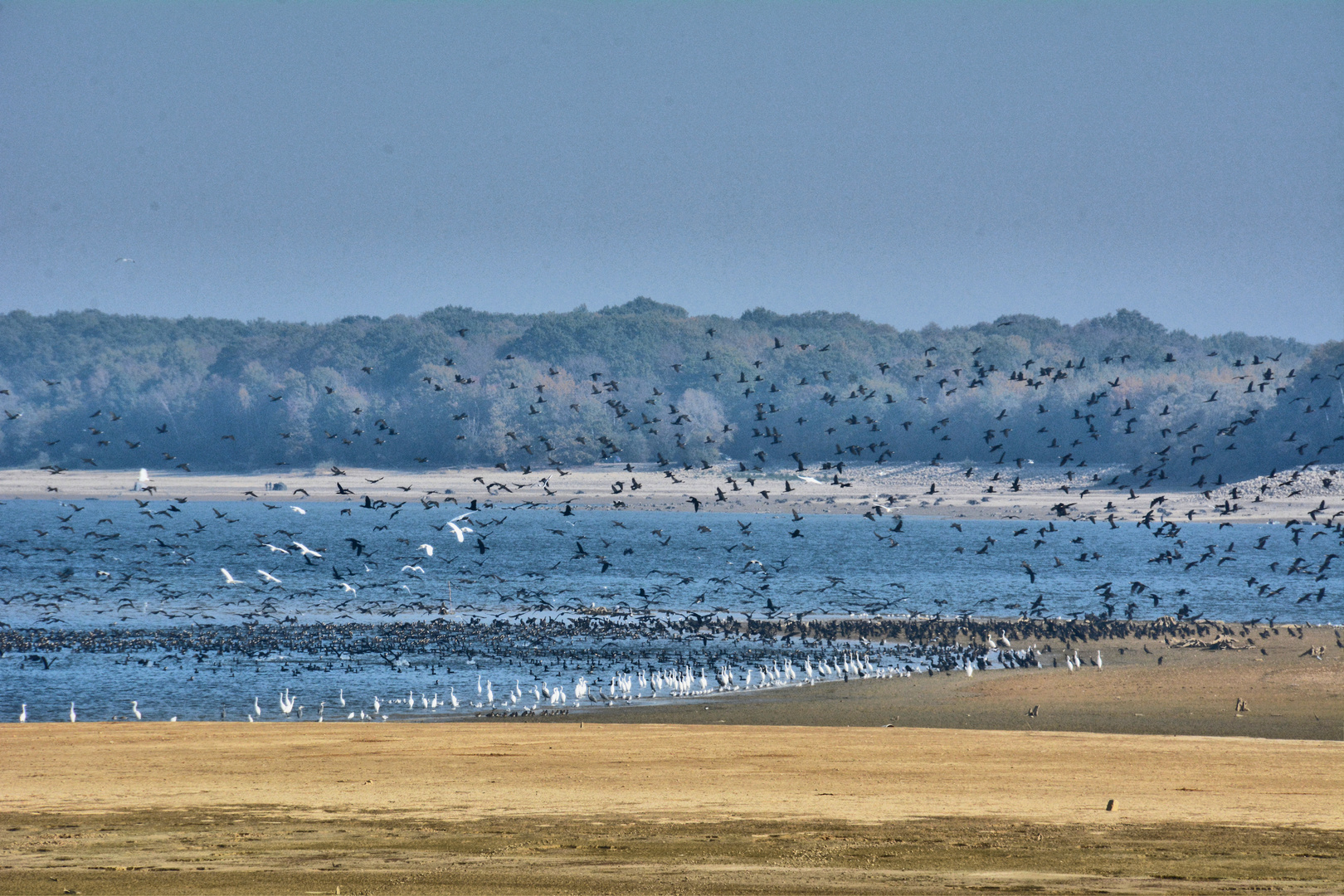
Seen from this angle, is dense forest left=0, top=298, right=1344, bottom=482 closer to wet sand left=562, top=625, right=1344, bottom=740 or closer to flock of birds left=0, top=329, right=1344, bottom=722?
flock of birds left=0, top=329, right=1344, bottom=722

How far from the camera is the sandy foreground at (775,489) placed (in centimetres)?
10219

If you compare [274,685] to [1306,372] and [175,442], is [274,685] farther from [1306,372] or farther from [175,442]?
[175,442]

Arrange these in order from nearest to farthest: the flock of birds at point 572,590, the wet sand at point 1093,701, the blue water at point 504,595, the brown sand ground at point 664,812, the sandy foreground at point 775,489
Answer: the brown sand ground at point 664,812 → the wet sand at point 1093,701 → the blue water at point 504,595 → the flock of birds at point 572,590 → the sandy foreground at point 775,489

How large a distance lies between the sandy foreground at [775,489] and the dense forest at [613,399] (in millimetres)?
2494

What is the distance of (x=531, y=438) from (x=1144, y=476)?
192 ft

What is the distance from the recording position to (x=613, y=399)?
121562mm

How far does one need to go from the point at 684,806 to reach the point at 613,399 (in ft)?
347

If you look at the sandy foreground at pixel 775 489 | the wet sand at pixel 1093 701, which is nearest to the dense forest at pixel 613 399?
the sandy foreground at pixel 775 489

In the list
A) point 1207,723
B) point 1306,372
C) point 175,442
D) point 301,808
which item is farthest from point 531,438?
point 301,808

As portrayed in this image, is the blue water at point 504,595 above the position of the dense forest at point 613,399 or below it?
below

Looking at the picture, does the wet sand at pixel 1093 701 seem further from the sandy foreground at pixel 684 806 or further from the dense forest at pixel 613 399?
the dense forest at pixel 613 399

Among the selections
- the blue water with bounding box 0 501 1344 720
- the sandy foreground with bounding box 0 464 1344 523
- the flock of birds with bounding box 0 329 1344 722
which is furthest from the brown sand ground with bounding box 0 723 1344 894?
the sandy foreground with bounding box 0 464 1344 523

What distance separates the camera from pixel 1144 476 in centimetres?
10950

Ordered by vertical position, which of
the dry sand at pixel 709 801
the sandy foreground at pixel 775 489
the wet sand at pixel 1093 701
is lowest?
the wet sand at pixel 1093 701
